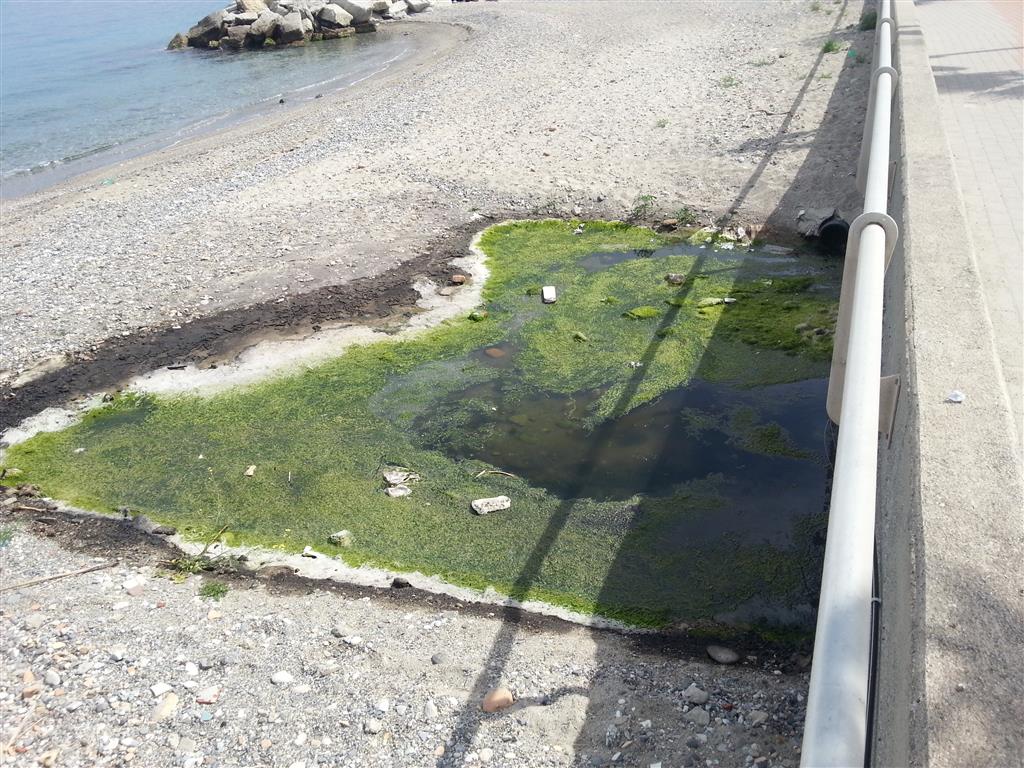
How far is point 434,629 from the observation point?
4.97 meters

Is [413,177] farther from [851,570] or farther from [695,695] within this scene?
A: [851,570]

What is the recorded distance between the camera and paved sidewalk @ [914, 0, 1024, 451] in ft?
18.8

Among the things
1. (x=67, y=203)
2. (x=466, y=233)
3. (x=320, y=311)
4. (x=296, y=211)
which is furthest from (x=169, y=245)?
(x=67, y=203)

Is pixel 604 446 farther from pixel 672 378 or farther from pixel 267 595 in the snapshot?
pixel 267 595

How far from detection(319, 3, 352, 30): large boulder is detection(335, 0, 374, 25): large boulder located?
333mm

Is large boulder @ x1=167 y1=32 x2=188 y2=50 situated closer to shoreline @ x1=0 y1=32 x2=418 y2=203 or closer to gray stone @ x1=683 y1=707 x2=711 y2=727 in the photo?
shoreline @ x1=0 y1=32 x2=418 y2=203

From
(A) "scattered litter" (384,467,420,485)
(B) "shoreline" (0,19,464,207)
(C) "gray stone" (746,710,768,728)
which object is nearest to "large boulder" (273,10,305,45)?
(B) "shoreline" (0,19,464,207)

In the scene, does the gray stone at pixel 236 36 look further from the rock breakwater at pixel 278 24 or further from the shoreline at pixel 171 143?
the shoreline at pixel 171 143

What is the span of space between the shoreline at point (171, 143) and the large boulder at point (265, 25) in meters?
8.07

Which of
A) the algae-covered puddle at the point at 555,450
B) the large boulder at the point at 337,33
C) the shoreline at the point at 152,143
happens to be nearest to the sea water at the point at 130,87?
the shoreline at the point at 152,143

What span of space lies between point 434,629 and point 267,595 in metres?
1.15

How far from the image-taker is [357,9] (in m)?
31.8

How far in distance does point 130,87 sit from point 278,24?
693 centimetres

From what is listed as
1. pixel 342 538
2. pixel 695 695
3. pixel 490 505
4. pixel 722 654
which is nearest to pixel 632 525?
pixel 490 505
